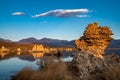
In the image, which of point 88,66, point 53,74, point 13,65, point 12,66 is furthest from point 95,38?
point 53,74

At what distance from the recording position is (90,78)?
12.3 m

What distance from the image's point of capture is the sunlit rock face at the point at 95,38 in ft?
96.4

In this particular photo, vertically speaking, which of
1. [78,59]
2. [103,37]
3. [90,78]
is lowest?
[90,78]

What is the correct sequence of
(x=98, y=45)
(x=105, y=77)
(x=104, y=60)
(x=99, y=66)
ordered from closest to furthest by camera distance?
(x=105, y=77) → (x=99, y=66) → (x=104, y=60) → (x=98, y=45)

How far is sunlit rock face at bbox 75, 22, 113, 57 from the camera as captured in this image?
29378 millimetres

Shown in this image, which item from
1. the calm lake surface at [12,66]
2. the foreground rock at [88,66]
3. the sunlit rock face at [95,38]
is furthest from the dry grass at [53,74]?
the sunlit rock face at [95,38]

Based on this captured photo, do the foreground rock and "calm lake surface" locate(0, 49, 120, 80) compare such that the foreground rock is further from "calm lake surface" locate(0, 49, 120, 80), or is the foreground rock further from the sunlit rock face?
the sunlit rock face

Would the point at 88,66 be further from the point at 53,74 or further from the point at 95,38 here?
the point at 95,38

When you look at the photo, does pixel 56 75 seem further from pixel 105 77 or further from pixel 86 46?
pixel 86 46

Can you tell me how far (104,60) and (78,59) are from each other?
180cm

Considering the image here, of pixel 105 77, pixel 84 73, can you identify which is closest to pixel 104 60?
pixel 84 73

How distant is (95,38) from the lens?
97.3 feet

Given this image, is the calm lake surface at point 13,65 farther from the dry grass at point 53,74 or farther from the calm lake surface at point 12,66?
the dry grass at point 53,74

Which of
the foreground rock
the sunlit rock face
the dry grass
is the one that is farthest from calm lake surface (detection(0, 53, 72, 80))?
the foreground rock
